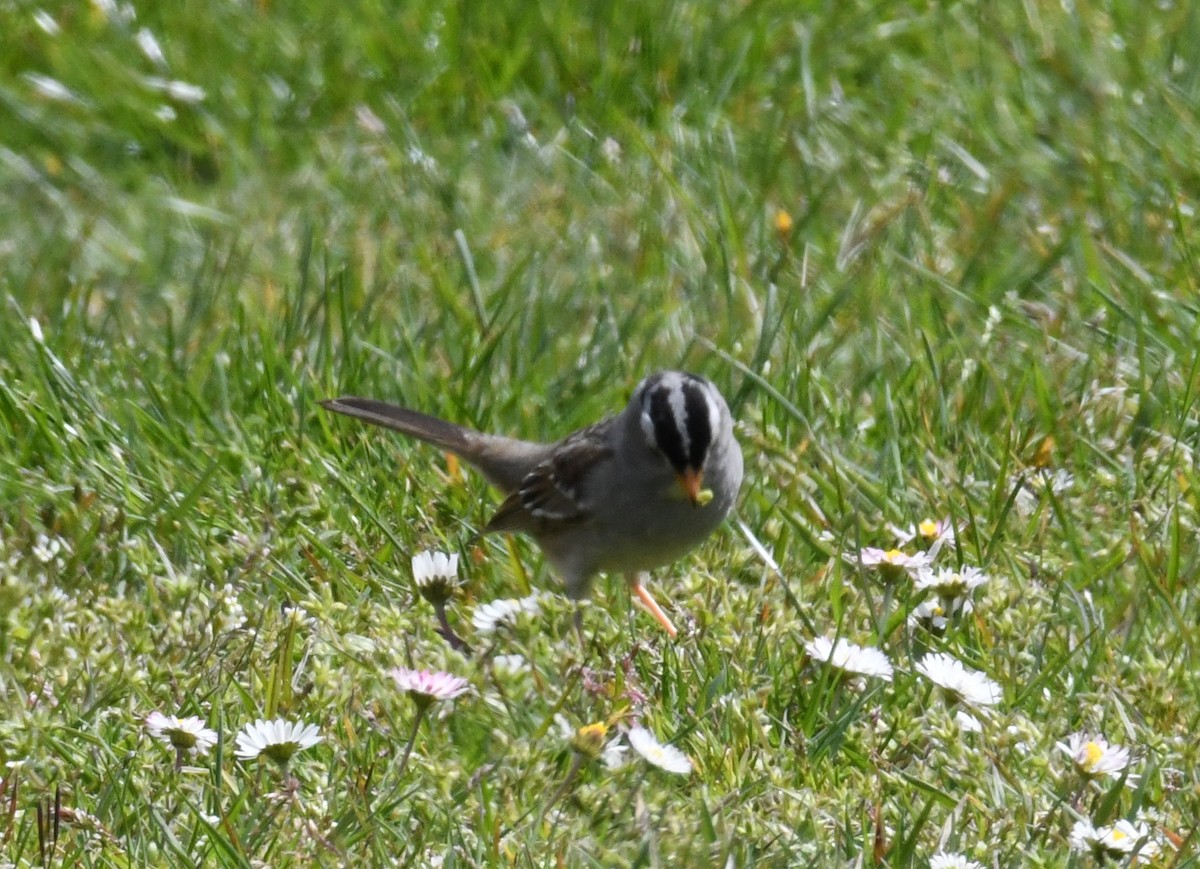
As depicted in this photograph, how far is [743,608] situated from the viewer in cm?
436

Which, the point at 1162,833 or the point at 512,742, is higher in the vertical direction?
the point at 512,742

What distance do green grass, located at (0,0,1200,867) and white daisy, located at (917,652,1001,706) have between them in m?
0.09

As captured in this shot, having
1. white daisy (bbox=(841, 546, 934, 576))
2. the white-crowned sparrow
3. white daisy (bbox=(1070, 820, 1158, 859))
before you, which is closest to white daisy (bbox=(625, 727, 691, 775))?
white daisy (bbox=(1070, 820, 1158, 859))

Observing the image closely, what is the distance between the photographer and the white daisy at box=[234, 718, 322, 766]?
11.0 ft

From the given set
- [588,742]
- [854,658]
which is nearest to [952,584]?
[854,658]

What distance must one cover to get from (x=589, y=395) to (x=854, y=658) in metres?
2.22

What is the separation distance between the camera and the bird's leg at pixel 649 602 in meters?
4.58

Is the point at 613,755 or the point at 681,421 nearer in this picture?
the point at 613,755

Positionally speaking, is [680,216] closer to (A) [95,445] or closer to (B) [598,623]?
(A) [95,445]

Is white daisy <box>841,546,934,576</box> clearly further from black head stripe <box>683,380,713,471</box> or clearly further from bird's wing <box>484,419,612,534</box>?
bird's wing <box>484,419,612,534</box>

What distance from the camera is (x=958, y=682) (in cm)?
377

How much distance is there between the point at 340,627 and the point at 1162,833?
5.12 feet

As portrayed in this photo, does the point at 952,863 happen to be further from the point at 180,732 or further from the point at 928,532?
the point at 928,532

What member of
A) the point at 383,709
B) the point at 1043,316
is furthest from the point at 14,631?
the point at 1043,316
